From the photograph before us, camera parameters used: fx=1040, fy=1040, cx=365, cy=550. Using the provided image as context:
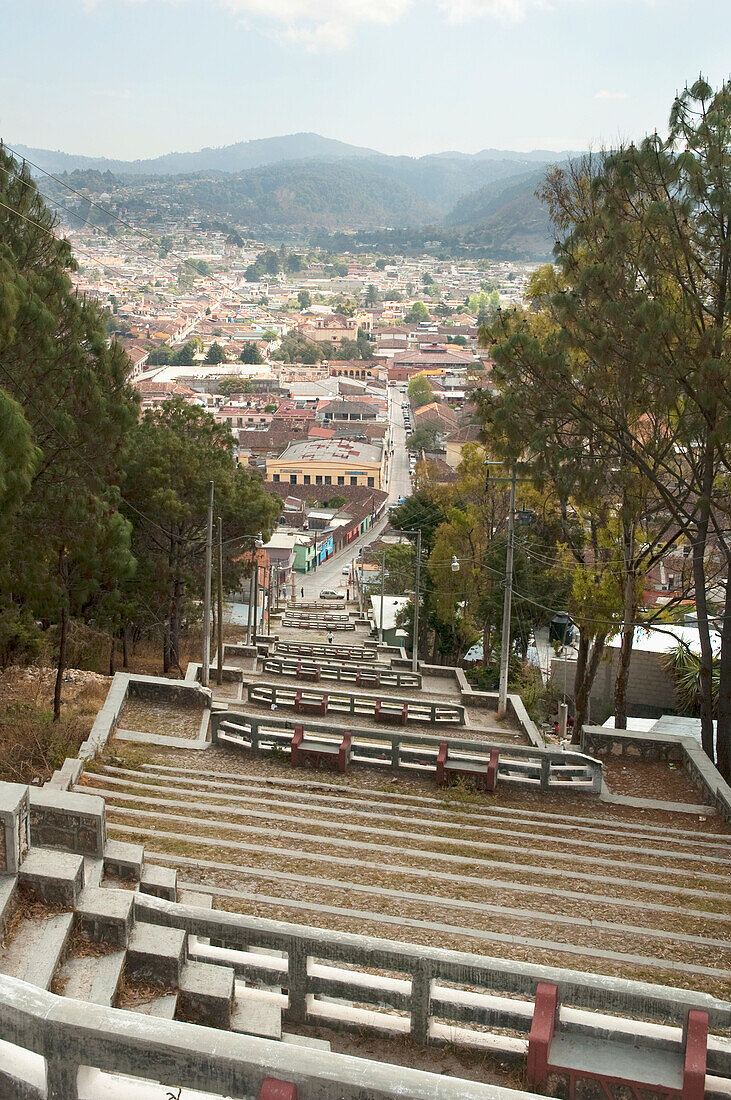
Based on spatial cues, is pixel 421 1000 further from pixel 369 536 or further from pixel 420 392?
pixel 420 392

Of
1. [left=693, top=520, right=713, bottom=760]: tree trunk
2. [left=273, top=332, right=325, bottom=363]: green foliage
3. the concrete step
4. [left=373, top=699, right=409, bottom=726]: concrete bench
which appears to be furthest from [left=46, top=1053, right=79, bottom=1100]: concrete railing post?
[left=273, top=332, right=325, bottom=363]: green foliage

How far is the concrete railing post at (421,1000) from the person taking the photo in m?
4.48

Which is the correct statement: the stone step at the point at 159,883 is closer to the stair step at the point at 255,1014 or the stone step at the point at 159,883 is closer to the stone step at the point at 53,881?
the stone step at the point at 53,881

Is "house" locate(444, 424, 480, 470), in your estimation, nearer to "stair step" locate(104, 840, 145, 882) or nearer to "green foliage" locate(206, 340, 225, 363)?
"green foliage" locate(206, 340, 225, 363)

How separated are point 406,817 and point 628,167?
8.15m

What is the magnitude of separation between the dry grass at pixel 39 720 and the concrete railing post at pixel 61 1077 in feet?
16.7

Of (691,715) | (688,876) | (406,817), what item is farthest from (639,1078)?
(691,715)

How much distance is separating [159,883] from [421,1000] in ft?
5.85

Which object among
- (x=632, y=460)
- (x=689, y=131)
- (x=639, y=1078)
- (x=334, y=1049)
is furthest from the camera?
(x=632, y=460)

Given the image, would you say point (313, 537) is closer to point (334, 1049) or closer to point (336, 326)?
point (334, 1049)

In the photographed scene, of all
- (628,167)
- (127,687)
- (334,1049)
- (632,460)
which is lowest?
(127,687)

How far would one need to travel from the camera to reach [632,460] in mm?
13164

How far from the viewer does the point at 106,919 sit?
15.3ft

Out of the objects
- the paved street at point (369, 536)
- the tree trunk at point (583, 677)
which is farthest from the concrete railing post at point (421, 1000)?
the paved street at point (369, 536)
